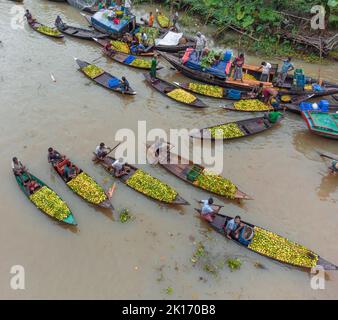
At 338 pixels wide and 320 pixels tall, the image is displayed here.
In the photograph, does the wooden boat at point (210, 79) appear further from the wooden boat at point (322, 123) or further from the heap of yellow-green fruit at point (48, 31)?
the heap of yellow-green fruit at point (48, 31)

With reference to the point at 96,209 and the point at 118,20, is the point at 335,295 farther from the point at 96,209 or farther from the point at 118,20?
the point at 118,20

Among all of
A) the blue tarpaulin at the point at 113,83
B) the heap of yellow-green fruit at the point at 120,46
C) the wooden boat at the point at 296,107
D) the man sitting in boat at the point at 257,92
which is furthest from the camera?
the heap of yellow-green fruit at the point at 120,46

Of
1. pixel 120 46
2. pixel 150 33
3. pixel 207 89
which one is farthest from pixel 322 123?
pixel 150 33

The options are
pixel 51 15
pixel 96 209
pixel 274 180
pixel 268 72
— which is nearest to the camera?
pixel 96 209

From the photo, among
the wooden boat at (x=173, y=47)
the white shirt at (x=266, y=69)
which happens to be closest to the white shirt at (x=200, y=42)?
the wooden boat at (x=173, y=47)

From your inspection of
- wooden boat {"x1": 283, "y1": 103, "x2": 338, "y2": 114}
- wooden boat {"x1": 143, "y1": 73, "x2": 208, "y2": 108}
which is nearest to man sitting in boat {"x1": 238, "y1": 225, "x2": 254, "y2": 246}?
wooden boat {"x1": 143, "y1": 73, "x2": 208, "y2": 108}

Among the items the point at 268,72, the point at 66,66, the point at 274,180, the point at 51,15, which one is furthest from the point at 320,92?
the point at 51,15
